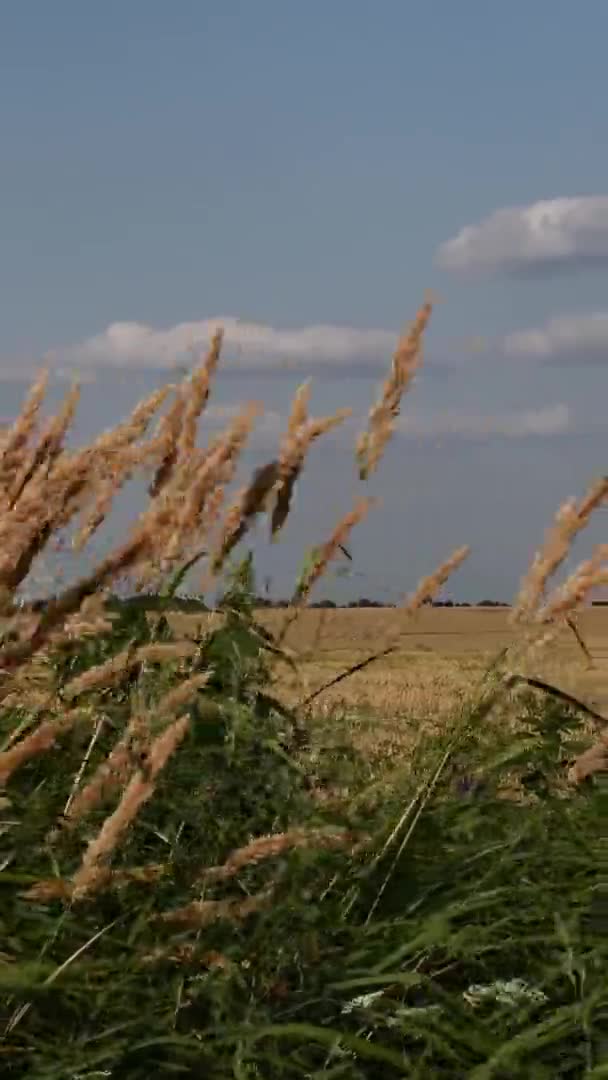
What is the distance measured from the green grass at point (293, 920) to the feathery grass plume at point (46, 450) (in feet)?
1.54

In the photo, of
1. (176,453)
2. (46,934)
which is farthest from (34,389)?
(46,934)

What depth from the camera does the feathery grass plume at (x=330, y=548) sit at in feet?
9.74

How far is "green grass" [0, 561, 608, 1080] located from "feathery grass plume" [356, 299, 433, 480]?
1.38 ft

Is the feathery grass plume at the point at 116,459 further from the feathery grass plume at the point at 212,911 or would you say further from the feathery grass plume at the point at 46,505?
the feathery grass plume at the point at 212,911

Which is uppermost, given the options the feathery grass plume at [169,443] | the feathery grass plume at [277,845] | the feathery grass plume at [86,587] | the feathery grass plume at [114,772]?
the feathery grass plume at [169,443]

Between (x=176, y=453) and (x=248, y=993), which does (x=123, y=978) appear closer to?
(x=248, y=993)

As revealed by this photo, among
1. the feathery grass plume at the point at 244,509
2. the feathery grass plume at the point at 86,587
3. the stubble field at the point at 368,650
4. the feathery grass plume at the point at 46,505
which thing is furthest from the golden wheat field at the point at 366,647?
the feathery grass plume at the point at 86,587

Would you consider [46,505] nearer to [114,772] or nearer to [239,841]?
[114,772]

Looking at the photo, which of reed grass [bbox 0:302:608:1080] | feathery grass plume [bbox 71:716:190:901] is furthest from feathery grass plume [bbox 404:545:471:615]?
feathery grass plume [bbox 71:716:190:901]

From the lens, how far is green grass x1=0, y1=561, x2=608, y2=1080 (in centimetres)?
234

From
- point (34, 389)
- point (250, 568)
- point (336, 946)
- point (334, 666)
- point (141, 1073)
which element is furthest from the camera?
point (334, 666)

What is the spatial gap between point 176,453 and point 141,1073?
1.13 meters

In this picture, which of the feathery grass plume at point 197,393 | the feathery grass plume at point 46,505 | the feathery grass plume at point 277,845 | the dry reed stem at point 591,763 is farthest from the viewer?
the dry reed stem at point 591,763

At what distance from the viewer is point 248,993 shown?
245 cm
